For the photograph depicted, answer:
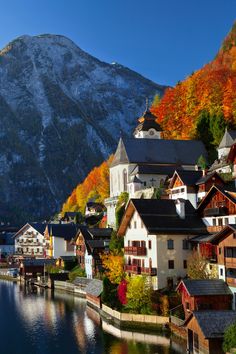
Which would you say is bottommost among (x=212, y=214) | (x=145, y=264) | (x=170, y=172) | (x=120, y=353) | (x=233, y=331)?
(x=120, y=353)

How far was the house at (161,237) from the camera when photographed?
2267 inches

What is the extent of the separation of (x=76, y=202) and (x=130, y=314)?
458 feet

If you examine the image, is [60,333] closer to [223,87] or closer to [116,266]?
[116,266]

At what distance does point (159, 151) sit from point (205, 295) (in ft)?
190

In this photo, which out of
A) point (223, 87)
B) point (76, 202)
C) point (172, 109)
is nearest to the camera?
point (223, 87)

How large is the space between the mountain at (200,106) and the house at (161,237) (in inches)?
1857

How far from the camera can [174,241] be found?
5822 cm

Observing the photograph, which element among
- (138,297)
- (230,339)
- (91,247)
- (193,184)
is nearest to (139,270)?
(138,297)

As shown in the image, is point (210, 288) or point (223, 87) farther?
point (223, 87)

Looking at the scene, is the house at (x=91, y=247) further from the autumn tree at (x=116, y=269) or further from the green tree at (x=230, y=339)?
the green tree at (x=230, y=339)

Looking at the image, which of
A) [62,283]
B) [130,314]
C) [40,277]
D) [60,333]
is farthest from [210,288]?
[40,277]

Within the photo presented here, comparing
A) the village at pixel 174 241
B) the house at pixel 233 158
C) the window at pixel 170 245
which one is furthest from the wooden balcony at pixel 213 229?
the house at pixel 233 158

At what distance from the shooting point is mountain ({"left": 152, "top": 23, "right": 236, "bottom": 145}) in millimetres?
106562

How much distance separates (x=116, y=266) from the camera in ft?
221
